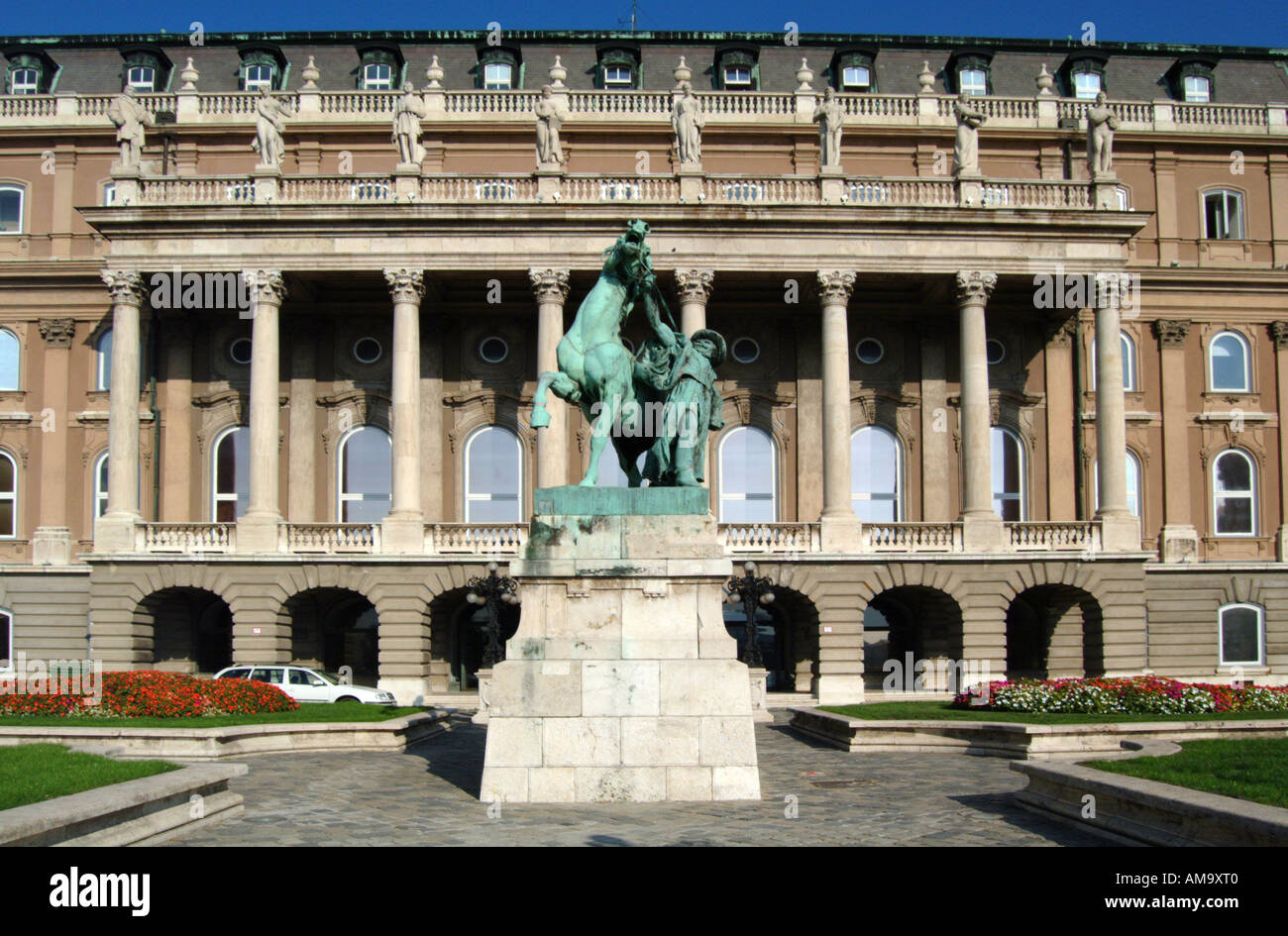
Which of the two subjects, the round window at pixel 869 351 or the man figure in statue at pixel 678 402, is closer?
the man figure in statue at pixel 678 402

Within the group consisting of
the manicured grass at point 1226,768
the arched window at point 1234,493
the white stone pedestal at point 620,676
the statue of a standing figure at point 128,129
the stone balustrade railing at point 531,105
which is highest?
the stone balustrade railing at point 531,105

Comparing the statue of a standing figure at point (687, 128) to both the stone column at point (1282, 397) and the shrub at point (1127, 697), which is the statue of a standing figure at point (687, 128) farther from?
the stone column at point (1282, 397)

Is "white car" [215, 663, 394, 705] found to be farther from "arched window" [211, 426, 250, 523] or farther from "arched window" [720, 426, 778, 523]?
"arched window" [720, 426, 778, 523]

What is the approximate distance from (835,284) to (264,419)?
18.3 m

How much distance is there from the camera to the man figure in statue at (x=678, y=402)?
15.8 m

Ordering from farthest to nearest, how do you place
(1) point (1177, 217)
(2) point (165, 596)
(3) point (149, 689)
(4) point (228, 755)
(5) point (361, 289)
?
(1) point (1177, 217), (5) point (361, 289), (2) point (165, 596), (3) point (149, 689), (4) point (228, 755)

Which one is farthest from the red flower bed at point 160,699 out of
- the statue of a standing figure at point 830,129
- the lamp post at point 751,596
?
the statue of a standing figure at point 830,129

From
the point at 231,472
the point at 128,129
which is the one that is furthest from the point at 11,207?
the point at 231,472

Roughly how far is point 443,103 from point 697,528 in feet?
113

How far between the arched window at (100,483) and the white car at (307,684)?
11.8 metres

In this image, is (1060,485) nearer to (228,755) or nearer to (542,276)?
(542,276)

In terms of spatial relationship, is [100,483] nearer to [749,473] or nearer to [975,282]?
[749,473]

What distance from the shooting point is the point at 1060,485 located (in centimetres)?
4466
